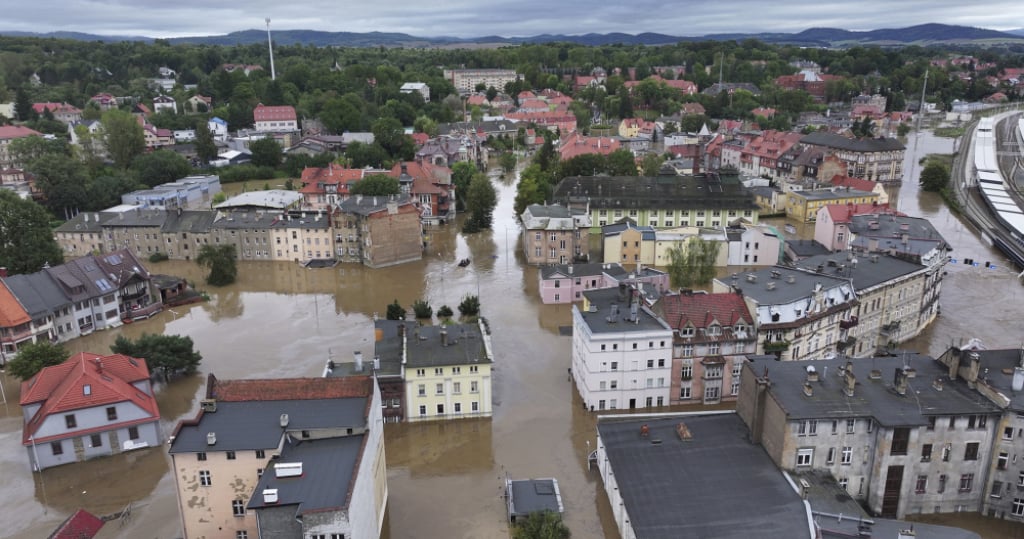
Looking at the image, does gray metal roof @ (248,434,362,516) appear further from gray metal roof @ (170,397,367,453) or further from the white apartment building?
the white apartment building

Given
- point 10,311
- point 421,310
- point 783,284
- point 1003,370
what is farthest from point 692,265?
point 10,311

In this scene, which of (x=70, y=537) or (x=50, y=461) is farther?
(x=50, y=461)

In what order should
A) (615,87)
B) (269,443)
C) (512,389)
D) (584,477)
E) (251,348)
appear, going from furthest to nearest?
(615,87), (251,348), (512,389), (584,477), (269,443)

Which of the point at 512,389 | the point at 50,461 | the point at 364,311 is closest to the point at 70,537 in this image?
the point at 50,461

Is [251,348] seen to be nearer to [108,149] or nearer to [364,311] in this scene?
[364,311]

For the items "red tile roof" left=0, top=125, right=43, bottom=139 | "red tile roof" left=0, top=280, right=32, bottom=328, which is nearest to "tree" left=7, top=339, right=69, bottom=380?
"red tile roof" left=0, top=280, right=32, bottom=328

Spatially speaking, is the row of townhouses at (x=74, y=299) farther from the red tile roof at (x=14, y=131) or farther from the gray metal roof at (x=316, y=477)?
the red tile roof at (x=14, y=131)

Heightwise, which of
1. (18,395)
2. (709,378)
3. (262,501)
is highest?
(262,501)
